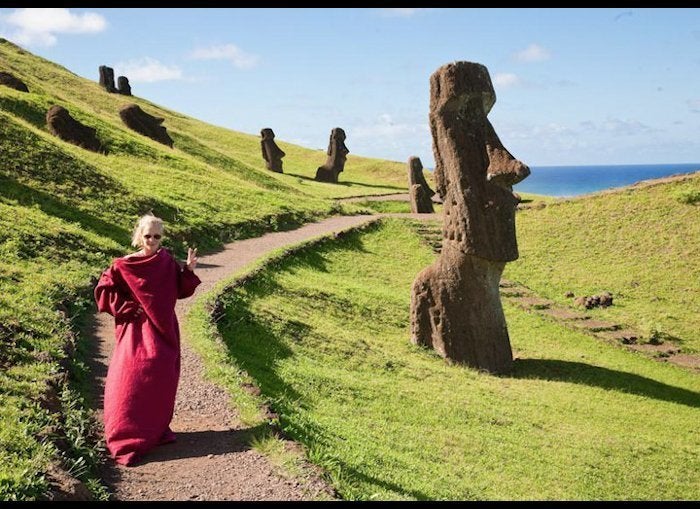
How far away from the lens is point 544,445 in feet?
39.6

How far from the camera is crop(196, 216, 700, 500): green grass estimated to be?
9875 mm

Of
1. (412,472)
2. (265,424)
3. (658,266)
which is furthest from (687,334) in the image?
(265,424)

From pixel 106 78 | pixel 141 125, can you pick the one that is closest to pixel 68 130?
pixel 141 125

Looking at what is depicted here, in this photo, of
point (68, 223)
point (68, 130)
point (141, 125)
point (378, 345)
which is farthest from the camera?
point (141, 125)

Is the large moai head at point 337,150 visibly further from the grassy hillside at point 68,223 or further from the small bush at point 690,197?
the small bush at point 690,197

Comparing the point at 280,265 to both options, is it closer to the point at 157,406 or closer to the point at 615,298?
the point at 615,298

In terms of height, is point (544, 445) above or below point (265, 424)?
below

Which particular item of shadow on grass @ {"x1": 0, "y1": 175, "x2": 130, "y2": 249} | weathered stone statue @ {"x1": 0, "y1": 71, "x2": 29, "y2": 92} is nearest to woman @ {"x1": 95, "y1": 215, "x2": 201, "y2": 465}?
shadow on grass @ {"x1": 0, "y1": 175, "x2": 130, "y2": 249}

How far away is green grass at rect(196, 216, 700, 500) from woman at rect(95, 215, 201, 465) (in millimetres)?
1766

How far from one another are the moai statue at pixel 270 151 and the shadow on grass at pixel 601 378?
137ft

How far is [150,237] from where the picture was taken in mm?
8398

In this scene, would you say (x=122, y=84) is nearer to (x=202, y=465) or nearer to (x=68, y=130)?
(x=68, y=130)

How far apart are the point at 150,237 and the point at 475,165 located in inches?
382

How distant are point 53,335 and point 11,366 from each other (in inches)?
65.7
